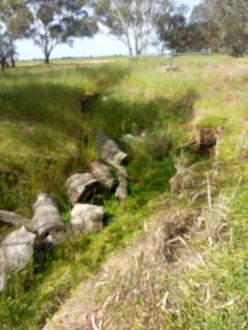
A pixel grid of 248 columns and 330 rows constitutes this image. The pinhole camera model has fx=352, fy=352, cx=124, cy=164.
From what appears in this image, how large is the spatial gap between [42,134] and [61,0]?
32254mm

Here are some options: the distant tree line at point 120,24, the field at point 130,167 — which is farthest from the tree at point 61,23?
the field at point 130,167

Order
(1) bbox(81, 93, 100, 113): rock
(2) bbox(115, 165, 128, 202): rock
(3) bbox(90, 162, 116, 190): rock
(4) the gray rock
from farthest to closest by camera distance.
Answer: (1) bbox(81, 93, 100, 113): rock
(4) the gray rock
(3) bbox(90, 162, 116, 190): rock
(2) bbox(115, 165, 128, 202): rock

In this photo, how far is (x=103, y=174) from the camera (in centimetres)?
432

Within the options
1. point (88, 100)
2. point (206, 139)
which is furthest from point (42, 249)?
point (88, 100)

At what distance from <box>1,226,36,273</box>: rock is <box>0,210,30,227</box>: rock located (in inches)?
19.6

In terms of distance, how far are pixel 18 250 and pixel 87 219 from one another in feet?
2.53

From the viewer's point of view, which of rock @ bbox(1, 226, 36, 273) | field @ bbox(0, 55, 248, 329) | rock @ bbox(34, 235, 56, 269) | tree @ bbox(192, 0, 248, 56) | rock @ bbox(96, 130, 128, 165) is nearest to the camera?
field @ bbox(0, 55, 248, 329)

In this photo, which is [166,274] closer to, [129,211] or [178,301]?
[178,301]

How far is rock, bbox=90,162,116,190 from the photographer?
4.20 m

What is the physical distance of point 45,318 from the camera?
7.67 ft

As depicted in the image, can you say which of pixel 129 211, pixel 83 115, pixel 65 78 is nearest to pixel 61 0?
pixel 65 78

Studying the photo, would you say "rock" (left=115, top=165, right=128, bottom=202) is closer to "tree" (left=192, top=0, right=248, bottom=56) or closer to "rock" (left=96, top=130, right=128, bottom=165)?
"rock" (left=96, top=130, right=128, bottom=165)

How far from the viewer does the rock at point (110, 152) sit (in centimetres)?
478

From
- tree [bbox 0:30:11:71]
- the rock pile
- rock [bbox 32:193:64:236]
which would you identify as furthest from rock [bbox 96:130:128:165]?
tree [bbox 0:30:11:71]
